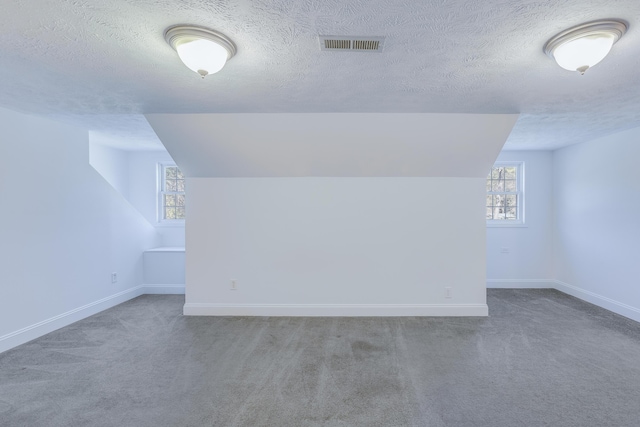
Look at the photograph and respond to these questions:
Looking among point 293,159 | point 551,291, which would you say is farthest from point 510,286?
point 293,159

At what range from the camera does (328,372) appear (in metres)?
2.46

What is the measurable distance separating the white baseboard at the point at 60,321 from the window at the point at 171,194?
1378 mm

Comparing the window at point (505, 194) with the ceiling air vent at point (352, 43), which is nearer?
the ceiling air vent at point (352, 43)

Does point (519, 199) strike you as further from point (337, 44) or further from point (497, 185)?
point (337, 44)

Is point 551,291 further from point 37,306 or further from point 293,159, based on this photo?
point 37,306

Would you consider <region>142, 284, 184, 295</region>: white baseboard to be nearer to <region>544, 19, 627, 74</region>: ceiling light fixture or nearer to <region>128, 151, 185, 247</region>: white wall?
<region>128, 151, 185, 247</region>: white wall

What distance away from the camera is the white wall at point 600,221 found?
369cm

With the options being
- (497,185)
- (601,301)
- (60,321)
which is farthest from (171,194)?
(601,301)

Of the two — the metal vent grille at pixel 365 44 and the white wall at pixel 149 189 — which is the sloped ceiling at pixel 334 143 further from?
the white wall at pixel 149 189

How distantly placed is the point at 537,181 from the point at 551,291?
1.83 m

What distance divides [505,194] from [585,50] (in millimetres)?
3995

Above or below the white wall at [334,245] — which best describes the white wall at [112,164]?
above

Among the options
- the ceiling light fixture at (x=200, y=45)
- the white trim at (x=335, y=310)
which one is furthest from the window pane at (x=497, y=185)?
the ceiling light fixture at (x=200, y=45)

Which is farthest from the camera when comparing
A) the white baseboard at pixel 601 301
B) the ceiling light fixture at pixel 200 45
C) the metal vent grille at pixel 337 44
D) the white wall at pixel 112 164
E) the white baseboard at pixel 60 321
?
the white wall at pixel 112 164
